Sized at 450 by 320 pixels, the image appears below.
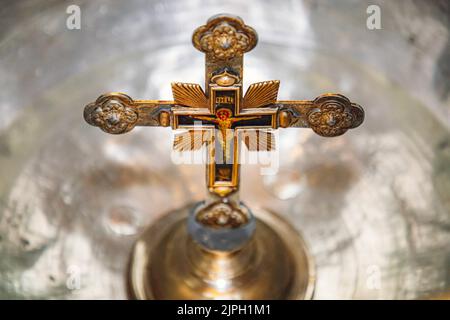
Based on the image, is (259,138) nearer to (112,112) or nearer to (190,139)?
(190,139)

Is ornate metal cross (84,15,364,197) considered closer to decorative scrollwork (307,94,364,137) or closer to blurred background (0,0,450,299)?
decorative scrollwork (307,94,364,137)

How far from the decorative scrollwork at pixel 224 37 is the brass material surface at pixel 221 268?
689 millimetres

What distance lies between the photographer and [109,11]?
2838mm

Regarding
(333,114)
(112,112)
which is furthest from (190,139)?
(333,114)

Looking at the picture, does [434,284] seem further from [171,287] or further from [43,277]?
[43,277]

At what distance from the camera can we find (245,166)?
249 centimetres

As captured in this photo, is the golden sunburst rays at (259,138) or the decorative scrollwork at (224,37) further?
the golden sunburst rays at (259,138)

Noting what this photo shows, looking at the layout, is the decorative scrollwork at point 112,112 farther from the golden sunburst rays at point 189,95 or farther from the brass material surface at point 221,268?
the brass material surface at point 221,268

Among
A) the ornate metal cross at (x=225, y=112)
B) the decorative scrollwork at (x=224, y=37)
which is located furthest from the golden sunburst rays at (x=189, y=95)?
the decorative scrollwork at (x=224, y=37)

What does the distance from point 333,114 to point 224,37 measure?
0.36 metres

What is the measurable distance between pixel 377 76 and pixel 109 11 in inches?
43.1

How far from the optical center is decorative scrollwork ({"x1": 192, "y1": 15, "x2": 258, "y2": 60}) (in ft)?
5.47

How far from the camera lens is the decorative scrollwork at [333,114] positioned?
1793 millimetres
